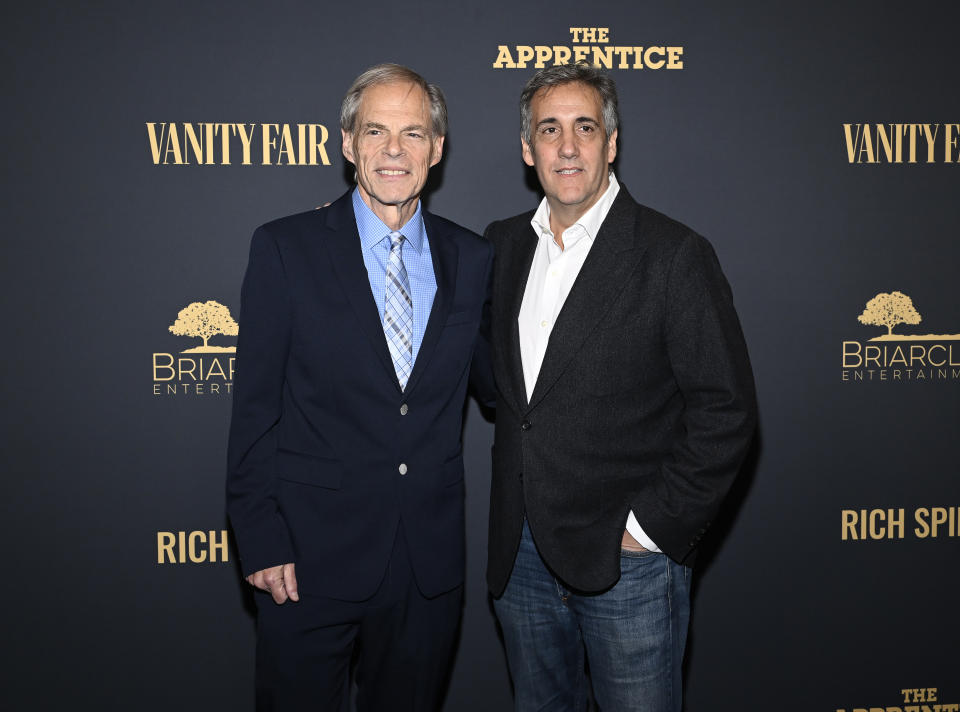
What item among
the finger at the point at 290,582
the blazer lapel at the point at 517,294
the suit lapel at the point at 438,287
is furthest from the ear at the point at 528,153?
the finger at the point at 290,582

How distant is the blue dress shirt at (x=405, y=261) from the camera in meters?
1.67

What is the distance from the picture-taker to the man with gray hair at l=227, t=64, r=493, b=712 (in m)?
1.59

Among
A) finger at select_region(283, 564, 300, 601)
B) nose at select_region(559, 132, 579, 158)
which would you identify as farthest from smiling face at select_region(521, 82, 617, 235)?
finger at select_region(283, 564, 300, 601)

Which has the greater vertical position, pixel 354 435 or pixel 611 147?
pixel 611 147

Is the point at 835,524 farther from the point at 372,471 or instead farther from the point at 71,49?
the point at 71,49

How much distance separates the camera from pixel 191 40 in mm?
2352

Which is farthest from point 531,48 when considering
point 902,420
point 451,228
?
point 902,420

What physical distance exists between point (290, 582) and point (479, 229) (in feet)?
4.28

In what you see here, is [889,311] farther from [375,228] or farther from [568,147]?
[375,228]

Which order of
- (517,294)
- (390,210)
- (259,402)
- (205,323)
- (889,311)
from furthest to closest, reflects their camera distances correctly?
(889,311)
(205,323)
(517,294)
(390,210)
(259,402)

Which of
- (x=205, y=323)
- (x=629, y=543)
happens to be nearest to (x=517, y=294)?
(x=629, y=543)

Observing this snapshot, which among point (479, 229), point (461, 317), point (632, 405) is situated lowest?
Result: point (632, 405)

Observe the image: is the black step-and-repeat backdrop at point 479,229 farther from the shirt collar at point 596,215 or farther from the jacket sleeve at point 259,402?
the jacket sleeve at point 259,402

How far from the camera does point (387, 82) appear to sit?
166cm
